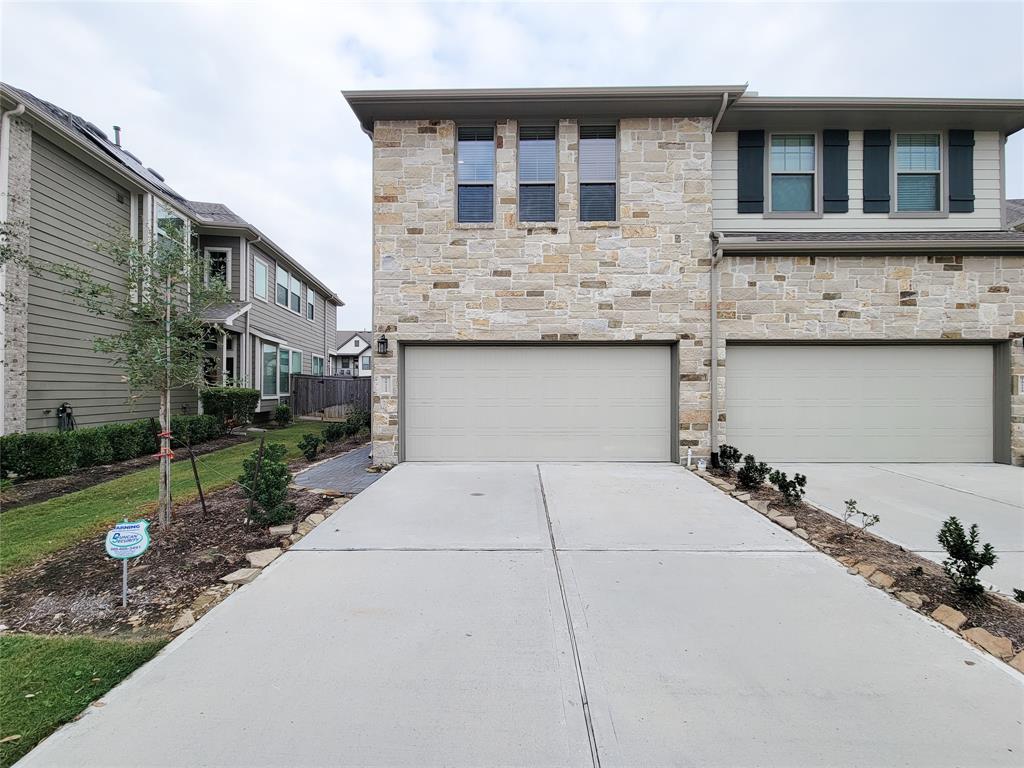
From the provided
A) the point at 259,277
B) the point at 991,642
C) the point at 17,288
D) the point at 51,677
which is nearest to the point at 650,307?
the point at 991,642

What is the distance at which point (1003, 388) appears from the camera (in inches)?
302

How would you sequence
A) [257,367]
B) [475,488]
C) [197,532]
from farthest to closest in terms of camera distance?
[257,367] → [475,488] → [197,532]

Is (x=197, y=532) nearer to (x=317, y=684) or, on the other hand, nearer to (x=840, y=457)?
(x=317, y=684)

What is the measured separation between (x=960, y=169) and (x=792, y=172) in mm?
2960

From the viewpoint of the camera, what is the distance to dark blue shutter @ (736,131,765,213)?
823cm

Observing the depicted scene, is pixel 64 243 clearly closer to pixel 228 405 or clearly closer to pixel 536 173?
A: pixel 228 405

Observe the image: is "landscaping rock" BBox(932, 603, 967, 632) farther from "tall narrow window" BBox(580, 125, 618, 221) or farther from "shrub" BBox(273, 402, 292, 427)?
"shrub" BBox(273, 402, 292, 427)

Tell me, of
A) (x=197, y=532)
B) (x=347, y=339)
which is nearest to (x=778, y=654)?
(x=197, y=532)

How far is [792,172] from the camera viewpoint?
27.2 feet

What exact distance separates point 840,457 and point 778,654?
22.2 ft

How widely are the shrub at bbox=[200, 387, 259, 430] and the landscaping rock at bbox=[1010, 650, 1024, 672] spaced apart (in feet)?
45.5

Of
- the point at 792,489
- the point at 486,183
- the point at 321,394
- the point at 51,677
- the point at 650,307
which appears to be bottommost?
the point at 51,677

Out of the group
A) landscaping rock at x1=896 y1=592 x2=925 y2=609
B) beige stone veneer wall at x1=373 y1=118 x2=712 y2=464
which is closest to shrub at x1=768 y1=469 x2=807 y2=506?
landscaping rock at x1=896 y1=592 x2=925 y2=609

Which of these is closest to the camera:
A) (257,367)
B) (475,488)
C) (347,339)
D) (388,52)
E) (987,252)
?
(475,488)
